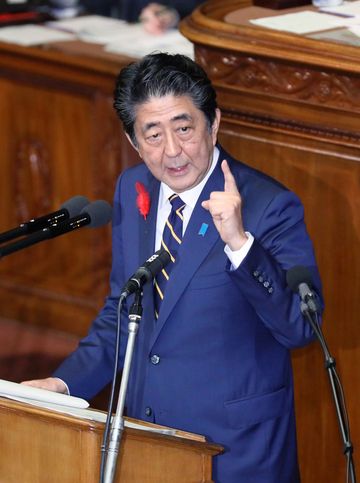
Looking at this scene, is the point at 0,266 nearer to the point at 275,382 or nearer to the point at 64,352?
the point at 64,352

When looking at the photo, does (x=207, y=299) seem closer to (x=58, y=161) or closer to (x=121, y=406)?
(x=121, y=406)

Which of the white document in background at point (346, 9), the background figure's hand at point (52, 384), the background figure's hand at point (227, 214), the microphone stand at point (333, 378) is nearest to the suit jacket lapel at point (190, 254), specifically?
the background figure's hand at point (227, 214)

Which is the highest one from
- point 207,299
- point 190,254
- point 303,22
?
point 303,22

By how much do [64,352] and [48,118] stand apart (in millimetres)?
1159

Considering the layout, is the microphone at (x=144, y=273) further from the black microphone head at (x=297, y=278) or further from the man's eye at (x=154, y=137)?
the man's eye at (x=154, y=137)

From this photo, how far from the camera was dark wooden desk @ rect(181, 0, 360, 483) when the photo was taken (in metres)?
3.57

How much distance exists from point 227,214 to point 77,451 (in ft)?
2.12

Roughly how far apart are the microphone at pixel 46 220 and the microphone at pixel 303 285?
60 centimetres

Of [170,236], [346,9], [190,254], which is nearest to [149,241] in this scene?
[170,236]

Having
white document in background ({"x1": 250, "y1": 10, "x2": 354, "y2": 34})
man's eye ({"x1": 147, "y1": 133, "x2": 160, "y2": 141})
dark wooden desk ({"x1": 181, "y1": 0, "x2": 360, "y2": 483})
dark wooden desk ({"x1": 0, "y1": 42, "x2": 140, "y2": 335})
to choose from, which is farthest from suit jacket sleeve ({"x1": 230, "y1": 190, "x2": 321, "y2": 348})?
dark wooden desk ({"x1": 0, "y1": 42, "x2": 140, "y2": 335})

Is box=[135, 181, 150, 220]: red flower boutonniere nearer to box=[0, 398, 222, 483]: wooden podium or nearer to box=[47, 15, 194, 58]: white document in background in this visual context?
box=[0, 398, 222, 483]: wooden podium

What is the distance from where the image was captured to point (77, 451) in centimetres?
262

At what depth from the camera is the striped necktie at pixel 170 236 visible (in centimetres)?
312

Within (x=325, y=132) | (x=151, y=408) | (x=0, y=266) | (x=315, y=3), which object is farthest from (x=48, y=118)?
(x=151, y=408)
